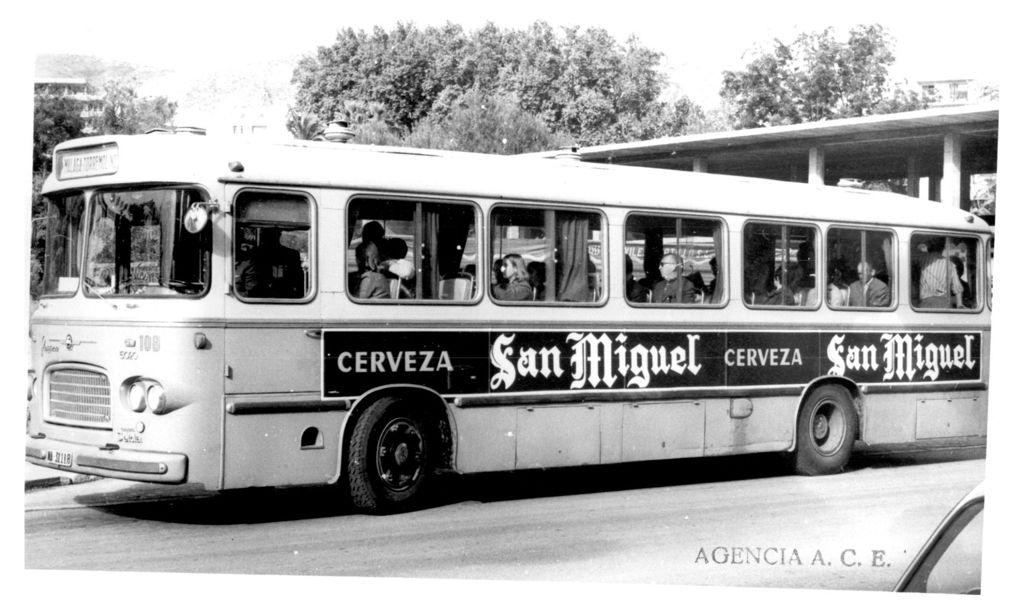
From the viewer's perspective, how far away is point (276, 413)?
8.05m

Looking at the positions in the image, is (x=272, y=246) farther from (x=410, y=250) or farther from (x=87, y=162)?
(x=87, y=162)

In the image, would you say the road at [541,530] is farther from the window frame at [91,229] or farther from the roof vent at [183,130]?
the roof vent at [183,130]

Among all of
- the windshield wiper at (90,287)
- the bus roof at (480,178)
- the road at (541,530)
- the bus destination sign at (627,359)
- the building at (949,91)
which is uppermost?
the building at (949,91)

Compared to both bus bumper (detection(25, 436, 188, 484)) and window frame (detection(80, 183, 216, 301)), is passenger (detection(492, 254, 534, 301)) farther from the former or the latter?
bus bumper (detection(25, 436, 188, 484))

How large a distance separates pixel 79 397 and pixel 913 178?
23.7 ft

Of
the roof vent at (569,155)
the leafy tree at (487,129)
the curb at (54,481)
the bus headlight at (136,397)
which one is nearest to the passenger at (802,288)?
the roof vent at (569,155)

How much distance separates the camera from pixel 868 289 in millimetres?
10375

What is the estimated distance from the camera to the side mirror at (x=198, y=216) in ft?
26.2

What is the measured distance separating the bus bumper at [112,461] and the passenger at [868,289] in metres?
5.73

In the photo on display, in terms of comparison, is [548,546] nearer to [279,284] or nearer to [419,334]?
[419,334]

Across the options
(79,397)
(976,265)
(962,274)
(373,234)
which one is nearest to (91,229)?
(79,397)

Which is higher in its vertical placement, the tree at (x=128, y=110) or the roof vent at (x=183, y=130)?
the tree at (x=128, y=110)

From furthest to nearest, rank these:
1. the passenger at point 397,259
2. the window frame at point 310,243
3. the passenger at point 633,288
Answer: the passenger at point 633,288, the passenger at point 397,259, the window frame at point 310,243

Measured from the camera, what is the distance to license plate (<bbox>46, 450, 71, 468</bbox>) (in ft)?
27.1
